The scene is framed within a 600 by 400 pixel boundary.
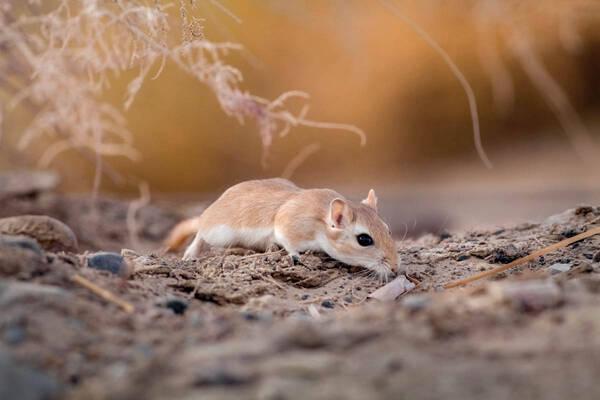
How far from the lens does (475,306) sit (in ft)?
6.47

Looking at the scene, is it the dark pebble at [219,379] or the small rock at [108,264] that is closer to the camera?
the dark pebble at [219,379]

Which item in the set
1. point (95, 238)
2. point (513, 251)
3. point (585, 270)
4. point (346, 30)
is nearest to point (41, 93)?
point (95, 238)

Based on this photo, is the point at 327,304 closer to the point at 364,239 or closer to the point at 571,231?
the point at 364,239

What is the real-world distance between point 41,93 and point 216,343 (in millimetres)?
3334

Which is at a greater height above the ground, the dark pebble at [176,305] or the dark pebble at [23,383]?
the dark pebble at [176,305]

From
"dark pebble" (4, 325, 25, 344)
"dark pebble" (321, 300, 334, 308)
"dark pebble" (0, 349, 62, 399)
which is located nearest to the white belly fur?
"dark pebble" (321, 300, 334, 308)

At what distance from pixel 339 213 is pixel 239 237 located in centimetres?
70

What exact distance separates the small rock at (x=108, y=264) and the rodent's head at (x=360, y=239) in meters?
1.17

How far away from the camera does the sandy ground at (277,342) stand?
151cm

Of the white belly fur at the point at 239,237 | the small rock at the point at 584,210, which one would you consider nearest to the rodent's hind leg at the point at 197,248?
the white belly fur at the point at 239,237

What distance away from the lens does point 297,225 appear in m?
3.69

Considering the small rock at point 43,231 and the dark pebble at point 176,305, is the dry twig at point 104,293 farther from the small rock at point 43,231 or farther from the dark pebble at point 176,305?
the small rock at point 43,231

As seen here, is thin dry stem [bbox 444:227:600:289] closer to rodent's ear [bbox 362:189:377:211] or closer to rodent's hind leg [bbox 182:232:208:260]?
rodent's ear [bbox 362:189:377:211]

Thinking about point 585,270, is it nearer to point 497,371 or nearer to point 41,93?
point 497,371
